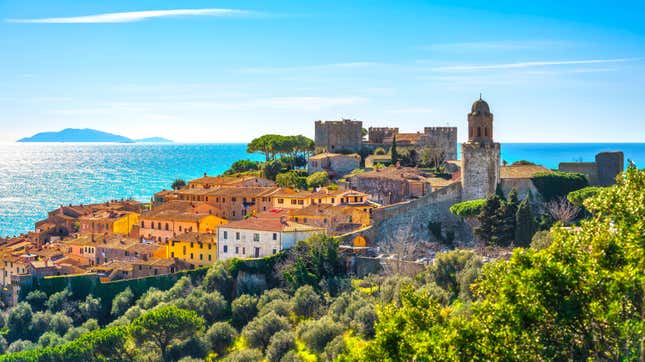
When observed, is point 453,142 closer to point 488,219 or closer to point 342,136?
point 342,136

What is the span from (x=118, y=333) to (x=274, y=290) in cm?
810

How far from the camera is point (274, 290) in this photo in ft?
126

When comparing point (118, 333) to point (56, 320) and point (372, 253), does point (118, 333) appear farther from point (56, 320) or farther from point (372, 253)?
point (372, 253)

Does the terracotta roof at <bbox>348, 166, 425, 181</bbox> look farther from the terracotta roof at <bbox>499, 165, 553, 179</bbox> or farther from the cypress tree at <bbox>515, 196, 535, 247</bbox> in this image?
the cypress tree at <bbox>515, 196, 535, 247</bbox>

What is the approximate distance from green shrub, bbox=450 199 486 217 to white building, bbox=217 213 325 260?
25.6 ft

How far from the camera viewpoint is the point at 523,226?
37.8m

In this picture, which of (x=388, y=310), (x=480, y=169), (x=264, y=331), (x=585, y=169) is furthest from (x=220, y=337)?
(x=585, y=169)

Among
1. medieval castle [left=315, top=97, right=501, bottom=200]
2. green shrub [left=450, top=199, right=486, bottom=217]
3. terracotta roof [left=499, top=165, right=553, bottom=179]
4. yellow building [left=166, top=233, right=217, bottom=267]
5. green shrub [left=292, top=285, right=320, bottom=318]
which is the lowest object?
green shrub [left=292, top=285, right=320, bottom=318]

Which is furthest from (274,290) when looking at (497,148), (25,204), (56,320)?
(25,204)

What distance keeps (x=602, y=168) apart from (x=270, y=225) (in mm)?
20920

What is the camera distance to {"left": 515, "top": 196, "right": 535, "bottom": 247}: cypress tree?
1485 inches

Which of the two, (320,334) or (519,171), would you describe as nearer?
(320,334)

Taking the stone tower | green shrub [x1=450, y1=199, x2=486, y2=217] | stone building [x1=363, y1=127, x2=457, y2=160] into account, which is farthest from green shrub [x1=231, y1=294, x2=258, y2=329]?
stone building [x1=363, y1=127, x2=457, y2=160]

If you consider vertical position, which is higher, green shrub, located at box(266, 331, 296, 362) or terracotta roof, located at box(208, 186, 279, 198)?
terracotta roof, located at box(208, 186, 279, 198)
